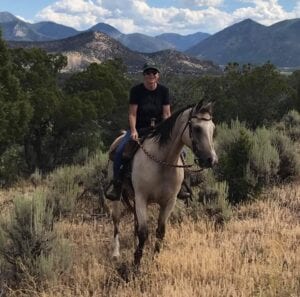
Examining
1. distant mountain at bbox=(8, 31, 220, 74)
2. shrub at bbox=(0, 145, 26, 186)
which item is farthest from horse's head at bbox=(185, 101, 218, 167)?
distant mountain at bbox=(8, 31, 220, 74)

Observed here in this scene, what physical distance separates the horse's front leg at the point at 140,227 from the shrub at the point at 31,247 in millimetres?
820

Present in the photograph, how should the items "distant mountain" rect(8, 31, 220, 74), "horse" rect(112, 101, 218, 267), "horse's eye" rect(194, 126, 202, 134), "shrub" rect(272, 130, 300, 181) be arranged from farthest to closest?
1. "distant mountain" rect(8, 31, 220, 74)
2. "shrub" rect(272, 130, 300, 181)
3. "horse" rect(112, 101, 218, 267)
4. "horse's eye" rect(194, 126, 202, 134)

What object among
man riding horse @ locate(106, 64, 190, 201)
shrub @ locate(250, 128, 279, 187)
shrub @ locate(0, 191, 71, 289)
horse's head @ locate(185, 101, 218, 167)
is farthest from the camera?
shrub @ locate(250, 128, 279, 187)

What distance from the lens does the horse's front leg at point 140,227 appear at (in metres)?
5.97

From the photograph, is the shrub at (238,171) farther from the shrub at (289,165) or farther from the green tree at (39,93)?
the green tree at (39,93)

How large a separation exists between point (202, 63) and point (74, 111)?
15083cm

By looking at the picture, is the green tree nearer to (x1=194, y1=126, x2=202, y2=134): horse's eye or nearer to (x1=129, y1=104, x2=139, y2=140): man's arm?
(x1=129, y1=104, x2=139, y2=140): man's arm

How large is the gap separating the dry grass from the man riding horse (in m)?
0.85

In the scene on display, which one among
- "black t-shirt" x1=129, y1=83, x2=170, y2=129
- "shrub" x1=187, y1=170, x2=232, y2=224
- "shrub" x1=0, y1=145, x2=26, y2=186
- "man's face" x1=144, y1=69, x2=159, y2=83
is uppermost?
"man's face" x1=144, y1=69, x2=159, y2=83

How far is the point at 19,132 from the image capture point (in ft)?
75.5

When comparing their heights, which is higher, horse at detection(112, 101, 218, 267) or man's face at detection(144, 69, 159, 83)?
man's face at detection(144, 69, 159, 83)

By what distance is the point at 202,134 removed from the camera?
17.7 ft

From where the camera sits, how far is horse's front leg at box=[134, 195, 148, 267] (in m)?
5.97

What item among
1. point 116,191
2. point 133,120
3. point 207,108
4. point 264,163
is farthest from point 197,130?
point 264,163
